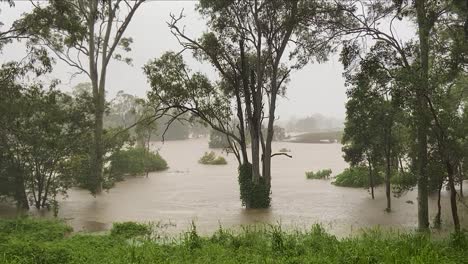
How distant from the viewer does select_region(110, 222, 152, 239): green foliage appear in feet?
46.9

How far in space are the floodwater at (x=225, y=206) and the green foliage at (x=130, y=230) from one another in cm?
105

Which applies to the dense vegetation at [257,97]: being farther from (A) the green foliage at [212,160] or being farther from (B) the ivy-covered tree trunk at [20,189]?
(A) the green foliage at [212,160]

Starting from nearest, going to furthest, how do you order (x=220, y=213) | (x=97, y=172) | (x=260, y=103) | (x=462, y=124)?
(x=462, y=124)
(x=220, y=213)
(x=260, y=103)
(x=97, y=172)

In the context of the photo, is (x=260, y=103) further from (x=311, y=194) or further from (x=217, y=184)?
(x=217, y=184)

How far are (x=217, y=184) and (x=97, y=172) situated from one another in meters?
9.90

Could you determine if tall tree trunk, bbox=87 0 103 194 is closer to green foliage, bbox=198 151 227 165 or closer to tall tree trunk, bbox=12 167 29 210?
tall tree trunk, bbox=12 167 29 210

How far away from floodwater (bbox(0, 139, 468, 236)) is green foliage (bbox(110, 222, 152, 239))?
1.05m

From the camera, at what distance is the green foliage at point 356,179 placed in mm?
28603

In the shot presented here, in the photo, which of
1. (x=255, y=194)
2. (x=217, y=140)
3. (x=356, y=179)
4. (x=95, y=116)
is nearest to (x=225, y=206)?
(x=255, y=194)

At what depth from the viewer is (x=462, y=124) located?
14312 millimetres

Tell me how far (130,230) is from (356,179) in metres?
18.7

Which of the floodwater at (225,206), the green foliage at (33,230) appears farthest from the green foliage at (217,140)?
the green foliage at (33,230)

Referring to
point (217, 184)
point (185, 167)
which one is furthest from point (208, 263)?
point (185, 167)

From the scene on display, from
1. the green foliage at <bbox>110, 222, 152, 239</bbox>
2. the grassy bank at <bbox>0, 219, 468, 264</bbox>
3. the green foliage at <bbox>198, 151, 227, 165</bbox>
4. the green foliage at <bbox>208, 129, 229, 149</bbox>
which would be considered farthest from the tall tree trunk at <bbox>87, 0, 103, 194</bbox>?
the green foliage at <bbox>208, 129, 229, 149</bbox>
